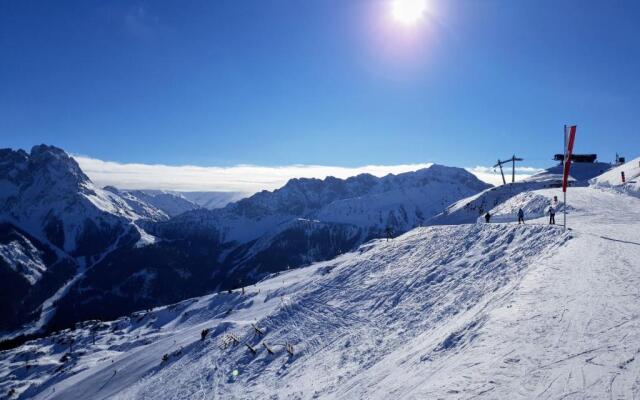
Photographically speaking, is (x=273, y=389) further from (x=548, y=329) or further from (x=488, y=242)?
(x=488, y=242)

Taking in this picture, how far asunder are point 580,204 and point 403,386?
1529 inches

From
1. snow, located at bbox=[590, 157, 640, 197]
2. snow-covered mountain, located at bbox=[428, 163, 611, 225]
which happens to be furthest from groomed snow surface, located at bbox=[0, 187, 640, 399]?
snow-covered mountain, located at bbox=[428, 163, 611, 225]

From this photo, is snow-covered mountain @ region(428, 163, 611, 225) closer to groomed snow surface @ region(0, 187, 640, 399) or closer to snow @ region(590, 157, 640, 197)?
snow @ region(590, 157, 640, 197)

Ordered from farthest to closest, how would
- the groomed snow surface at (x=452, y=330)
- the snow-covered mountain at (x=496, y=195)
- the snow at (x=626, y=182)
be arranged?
the snow-covered mountain at (x=496, y=195)
the snow at (x=626, y=182)
the groomed snow surface at (x=452, y=330)

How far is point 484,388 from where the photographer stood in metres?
11.2

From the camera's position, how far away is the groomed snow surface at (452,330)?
39.1 ft

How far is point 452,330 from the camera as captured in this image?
56.5 feet

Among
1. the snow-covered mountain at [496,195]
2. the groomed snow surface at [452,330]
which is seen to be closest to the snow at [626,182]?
the groomed snow surface at [452,330]

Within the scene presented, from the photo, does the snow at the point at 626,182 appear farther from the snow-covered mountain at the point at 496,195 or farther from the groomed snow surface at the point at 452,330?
the snow-covered mountain at the point at 496,195

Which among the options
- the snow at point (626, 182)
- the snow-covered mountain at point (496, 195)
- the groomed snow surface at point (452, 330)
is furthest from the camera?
the snow-covered mountain at point (496, 195)

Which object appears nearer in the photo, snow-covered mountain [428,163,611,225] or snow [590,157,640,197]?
snow [590,157,640,197]

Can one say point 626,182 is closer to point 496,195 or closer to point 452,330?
point 496,195

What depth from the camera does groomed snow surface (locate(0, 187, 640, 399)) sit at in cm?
1191

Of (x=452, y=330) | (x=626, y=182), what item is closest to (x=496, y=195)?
(x=626, y=182)
